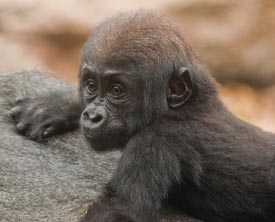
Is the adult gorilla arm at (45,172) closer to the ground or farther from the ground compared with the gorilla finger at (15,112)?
closer to the ground

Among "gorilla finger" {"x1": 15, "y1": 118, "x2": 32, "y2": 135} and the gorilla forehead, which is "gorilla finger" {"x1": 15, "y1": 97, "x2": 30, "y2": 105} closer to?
"gorilla finger" {"x1": 15, "y1": 118, "x2": 32, "y2": 135}

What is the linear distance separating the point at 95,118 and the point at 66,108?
88 cm

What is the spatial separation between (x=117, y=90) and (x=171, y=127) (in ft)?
1.05

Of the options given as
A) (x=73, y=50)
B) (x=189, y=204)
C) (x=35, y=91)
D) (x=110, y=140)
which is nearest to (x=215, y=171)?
(x=189, y=204)

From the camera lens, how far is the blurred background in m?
10.4

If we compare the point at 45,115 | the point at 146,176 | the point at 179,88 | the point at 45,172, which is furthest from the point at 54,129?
the point at 146,176

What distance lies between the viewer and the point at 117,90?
4750 millimetres

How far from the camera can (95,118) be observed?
15.5 ft

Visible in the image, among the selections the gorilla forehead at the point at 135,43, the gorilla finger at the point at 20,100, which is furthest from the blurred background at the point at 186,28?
the gorilla forehead at the point at 135,43

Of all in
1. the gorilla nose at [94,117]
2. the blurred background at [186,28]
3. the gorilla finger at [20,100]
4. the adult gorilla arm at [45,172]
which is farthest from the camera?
the blurred background at [186,28]

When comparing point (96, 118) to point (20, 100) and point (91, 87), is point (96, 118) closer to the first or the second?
point (91, 87)

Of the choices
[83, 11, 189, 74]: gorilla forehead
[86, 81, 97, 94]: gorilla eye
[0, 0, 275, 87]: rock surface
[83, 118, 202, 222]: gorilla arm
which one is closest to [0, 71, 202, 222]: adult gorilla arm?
[83, 118, 202, 222]: gorilla arm

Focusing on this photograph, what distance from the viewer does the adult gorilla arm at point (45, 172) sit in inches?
180

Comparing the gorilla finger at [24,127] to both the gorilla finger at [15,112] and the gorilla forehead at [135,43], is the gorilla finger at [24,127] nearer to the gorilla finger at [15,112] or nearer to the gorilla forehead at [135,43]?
the gorilla finger at [15,112]
